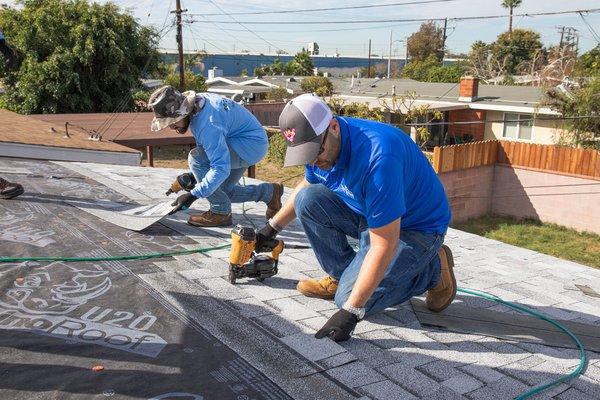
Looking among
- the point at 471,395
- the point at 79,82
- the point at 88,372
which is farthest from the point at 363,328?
the point at 79,82

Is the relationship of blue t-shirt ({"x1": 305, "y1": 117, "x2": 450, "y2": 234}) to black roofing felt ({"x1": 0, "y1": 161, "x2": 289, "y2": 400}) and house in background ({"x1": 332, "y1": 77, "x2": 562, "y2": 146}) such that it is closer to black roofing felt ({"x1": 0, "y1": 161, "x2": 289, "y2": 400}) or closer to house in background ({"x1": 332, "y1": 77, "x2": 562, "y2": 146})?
black roofing felt ({"x1": 0, "y1": 161, "x2": 289, "y2": 400})

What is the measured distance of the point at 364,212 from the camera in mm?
2619

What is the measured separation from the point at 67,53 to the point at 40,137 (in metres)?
11.5

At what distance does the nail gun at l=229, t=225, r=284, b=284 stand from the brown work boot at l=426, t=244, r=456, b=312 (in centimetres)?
90

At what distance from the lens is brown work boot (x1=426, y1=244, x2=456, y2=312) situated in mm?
2926

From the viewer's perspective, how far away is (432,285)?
2.93 meters

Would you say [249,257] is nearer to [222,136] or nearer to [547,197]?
[222,136]

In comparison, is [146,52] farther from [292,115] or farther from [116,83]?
[292,115]

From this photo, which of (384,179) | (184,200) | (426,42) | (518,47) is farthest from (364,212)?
(426,42)

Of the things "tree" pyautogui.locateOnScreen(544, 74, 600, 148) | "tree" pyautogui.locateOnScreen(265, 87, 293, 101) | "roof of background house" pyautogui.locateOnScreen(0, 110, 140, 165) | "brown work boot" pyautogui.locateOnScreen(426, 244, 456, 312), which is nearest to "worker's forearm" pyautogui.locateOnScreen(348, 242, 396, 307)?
"brown work boot" pyautogui.locateOnScreen(426, 244, 456, 312)

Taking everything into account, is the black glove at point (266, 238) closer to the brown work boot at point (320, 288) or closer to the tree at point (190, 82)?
the brown work boot at point (320, 288)

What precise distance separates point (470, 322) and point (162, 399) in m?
1.66

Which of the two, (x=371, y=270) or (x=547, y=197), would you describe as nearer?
(x=371, y=270)

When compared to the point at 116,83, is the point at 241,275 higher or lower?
lower
